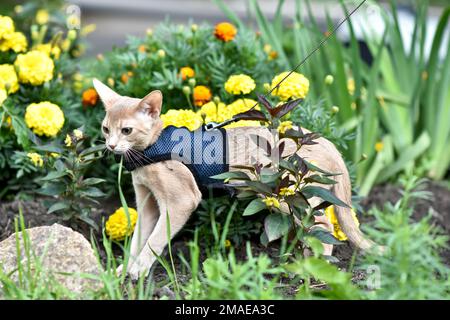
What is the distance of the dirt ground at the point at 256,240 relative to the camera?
371 cm

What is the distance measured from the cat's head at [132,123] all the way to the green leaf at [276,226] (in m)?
0.68

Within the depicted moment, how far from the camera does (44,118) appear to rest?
3.97m

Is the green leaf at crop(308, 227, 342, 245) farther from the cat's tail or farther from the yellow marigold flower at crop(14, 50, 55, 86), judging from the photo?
the yellow marigold flower at crop(14, 50, 55, 86)

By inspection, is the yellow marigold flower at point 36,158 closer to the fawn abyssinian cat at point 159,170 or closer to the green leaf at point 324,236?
the fawn abyssinian cat at point 159,170

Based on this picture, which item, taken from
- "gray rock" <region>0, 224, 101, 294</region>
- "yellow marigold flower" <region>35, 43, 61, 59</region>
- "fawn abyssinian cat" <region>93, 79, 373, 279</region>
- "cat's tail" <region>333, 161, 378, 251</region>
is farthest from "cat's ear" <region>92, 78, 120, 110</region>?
"yellow marigold flower" <region>35, 43, 61, 59</region>

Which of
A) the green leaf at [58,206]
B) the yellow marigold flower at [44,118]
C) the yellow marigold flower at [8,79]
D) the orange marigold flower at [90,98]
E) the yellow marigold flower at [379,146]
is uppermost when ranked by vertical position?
the yellow marigold flower at [8,79]

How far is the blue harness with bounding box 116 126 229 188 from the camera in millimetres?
3338

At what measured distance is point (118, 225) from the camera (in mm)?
3729

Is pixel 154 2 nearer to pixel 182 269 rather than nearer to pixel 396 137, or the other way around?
pixel 396 137

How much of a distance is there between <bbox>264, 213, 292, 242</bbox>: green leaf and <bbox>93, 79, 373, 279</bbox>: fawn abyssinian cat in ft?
0.76

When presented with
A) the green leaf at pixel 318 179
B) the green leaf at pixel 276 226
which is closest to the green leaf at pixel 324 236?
the green leaf at pixel 276 226

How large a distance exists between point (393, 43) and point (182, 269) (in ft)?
8.47
